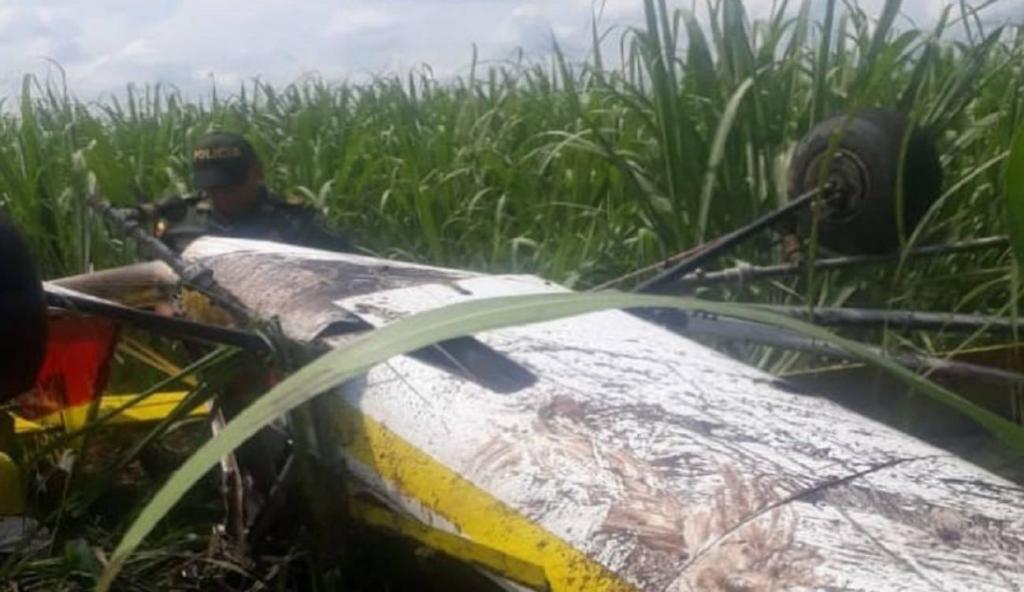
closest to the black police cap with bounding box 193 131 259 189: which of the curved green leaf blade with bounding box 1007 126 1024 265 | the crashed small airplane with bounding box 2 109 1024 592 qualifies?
the crashed small airplane with bounding box 2 109 1024 592


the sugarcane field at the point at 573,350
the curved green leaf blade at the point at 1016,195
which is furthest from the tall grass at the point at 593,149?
the curved green leaf blade at the point at 1016,195

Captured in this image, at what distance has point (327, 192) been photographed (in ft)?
18.3

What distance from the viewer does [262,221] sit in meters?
4.63

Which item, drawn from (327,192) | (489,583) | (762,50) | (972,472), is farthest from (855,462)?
(327,192)

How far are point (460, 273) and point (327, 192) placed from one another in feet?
10.1

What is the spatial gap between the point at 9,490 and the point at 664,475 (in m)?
1.38

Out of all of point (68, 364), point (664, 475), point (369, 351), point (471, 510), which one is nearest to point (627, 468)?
point (664, 475)

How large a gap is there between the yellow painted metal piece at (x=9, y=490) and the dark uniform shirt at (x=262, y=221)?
1357mm

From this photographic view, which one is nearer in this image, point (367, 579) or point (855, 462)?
point (855, 462)

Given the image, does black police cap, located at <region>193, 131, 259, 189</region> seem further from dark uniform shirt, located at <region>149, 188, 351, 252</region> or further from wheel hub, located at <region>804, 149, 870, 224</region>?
wheel hub, located at <region>804, 149, 870, 224</region>

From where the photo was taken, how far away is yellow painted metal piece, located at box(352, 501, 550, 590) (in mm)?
1598

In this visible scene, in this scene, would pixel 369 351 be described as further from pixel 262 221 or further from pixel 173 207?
pixel 262 221

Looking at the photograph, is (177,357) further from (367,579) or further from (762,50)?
(367,579)

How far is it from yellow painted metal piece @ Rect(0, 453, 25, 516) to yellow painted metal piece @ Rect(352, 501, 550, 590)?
76 centimetres
